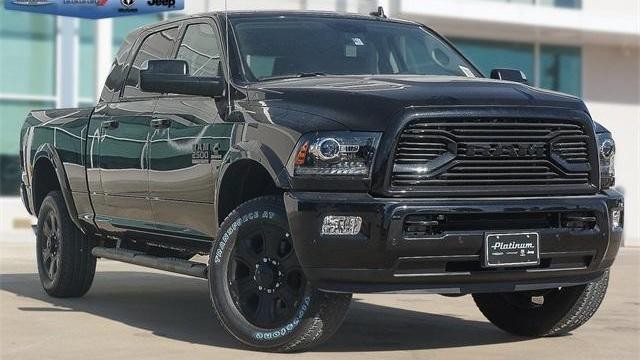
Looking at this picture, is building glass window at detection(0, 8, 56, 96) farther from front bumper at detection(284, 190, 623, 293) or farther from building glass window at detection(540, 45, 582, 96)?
front bumper at detection(284, 190, 623, 293)

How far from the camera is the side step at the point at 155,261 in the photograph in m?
7.41

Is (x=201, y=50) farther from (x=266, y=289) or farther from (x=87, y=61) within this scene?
(x=87, y=61)

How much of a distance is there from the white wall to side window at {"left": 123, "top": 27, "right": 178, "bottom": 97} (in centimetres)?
1935

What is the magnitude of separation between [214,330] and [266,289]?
1208 mm

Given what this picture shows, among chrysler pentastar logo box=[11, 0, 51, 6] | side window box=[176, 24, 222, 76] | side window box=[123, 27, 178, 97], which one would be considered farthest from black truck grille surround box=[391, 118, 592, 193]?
chrysler pentastar logo box=[11, 0, 51, 6]

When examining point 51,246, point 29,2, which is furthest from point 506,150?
point 29,2

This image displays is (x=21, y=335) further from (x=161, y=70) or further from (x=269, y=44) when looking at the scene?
(x=269, y=44)

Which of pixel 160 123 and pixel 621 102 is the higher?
pixel 160 123

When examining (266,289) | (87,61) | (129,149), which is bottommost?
(87,61)

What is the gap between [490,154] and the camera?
21.9 ft

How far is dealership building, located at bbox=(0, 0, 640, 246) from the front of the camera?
67.6ft

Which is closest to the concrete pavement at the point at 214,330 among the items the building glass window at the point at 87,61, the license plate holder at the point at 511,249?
the license plate holder at the point at 511,249

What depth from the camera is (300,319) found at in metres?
6.65

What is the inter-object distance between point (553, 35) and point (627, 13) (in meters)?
1.87
